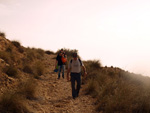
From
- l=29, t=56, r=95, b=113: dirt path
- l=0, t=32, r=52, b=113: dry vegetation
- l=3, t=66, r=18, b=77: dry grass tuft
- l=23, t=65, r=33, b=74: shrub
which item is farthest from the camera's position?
l=23, t=65, r=33, b=74: shrub

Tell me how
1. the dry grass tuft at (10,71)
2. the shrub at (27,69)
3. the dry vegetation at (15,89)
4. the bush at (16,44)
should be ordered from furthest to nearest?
the bush at (16,44) → the shrub at (27,69) → the dry grass tuft at (10,71) → the dry vegetation at (15,89)

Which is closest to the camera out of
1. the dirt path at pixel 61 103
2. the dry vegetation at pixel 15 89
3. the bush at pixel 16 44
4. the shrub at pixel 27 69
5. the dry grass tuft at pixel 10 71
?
the dry vegetation at pixel 15 89

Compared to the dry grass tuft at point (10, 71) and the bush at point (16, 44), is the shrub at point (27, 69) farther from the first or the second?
the bush at point (16, 44)

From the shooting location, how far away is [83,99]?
251 inches

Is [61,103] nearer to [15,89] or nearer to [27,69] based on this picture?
[15,89]

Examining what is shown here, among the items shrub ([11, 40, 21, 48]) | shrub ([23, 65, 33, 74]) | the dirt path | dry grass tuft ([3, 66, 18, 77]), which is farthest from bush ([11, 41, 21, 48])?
the dirt path

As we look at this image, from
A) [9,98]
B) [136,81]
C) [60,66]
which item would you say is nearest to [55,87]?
[60,66]

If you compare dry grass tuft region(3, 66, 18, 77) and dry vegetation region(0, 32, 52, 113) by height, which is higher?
dry grass tuft region(3, 66, 18, 77)

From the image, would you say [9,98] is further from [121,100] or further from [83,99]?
[121,100]

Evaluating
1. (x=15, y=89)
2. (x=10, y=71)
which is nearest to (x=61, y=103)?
(x=15, y=89)

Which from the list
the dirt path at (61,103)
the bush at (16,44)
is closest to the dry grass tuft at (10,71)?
the dirt path at (61,103)

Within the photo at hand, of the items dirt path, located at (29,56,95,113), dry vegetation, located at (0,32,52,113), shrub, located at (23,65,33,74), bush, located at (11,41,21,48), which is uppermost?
bush, located at (11,41,21,48)

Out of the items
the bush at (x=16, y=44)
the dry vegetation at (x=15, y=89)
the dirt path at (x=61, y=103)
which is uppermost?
the bush at (x=16, y=44)

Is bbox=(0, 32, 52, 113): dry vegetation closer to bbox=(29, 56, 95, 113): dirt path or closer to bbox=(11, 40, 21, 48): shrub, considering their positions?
bbox=(29, 56, 95, 113): dirt path
